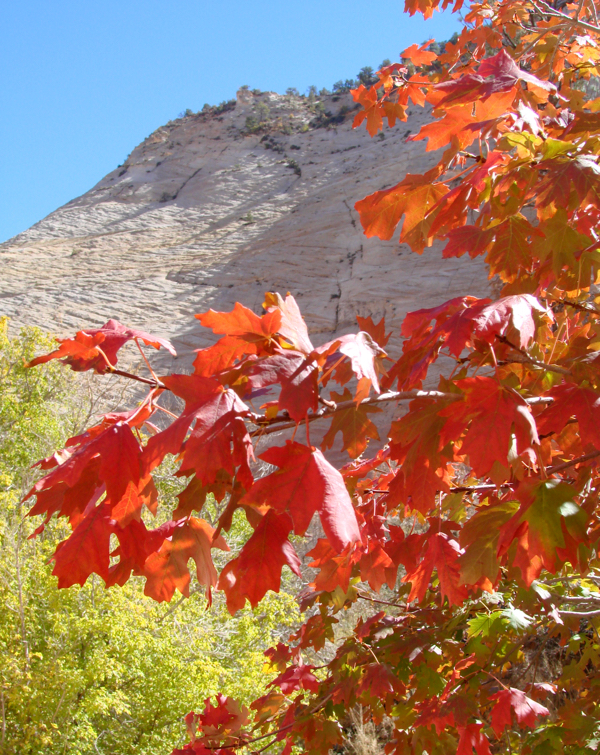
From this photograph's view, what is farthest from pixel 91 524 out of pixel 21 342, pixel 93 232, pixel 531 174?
pixel 93 232

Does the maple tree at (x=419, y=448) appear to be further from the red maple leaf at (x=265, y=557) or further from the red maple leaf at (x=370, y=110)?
the red maple leaf at (x=370, y=110)

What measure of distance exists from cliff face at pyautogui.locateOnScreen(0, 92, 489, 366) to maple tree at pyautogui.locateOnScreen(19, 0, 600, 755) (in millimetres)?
10496

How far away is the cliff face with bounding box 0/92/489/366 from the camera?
51.9ft

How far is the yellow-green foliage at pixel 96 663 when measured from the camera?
3383mm

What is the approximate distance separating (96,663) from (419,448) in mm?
3287

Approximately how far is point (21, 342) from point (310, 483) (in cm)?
923

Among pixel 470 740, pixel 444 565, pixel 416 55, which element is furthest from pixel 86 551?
pixel 416 55

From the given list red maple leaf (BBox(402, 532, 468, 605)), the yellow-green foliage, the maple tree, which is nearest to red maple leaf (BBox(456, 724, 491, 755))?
the maple tree

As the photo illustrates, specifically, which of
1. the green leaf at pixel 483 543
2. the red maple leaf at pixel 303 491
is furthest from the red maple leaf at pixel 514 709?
the red maple leaf at pixel 303 491

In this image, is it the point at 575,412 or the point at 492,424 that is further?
the point at 575,412

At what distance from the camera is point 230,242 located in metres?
19.9

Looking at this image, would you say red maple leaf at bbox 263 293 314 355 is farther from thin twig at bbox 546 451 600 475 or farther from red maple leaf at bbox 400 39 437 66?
red maple leaf at bbox 400 39 437 66

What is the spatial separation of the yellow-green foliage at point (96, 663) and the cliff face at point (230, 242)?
9.34m

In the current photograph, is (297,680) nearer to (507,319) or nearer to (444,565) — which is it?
(444,565)
